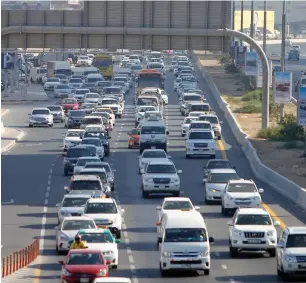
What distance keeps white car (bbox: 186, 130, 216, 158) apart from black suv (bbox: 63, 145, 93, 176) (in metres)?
6.75

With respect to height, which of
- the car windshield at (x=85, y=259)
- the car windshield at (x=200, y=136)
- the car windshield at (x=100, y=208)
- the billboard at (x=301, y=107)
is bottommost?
the car windshield at (x=200, y=136)

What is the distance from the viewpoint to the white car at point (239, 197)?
4225 cm

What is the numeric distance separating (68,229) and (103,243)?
9.21 ft

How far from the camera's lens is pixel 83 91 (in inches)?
4119

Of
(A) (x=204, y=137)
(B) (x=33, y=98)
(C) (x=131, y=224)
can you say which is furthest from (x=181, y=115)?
(C) (x=131, y=224)

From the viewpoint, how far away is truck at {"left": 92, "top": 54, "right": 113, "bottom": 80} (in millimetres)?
138500

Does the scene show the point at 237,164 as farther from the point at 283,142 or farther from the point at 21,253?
the point at 21,253

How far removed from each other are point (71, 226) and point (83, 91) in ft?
233

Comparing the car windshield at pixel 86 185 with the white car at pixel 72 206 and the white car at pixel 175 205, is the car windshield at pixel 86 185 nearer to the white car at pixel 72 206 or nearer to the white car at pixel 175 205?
the white car at pixel 72 206

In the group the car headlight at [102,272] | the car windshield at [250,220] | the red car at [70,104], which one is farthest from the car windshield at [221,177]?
the red car at [70,104]

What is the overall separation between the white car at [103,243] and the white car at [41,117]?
52052 millimetres

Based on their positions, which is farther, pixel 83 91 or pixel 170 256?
pixel 83 91

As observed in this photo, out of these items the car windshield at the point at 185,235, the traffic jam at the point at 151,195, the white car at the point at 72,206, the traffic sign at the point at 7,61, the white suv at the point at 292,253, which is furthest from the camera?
the traffic sign at the point at 7,61

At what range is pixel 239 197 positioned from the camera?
4231 centimetres
